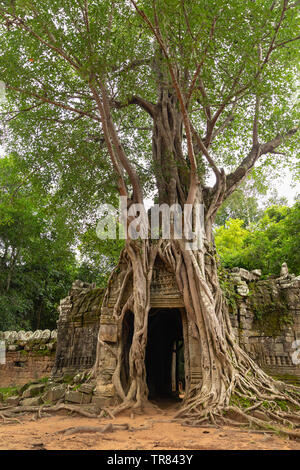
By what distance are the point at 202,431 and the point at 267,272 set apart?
717 cm

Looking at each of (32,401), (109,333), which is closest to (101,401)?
(109,333)

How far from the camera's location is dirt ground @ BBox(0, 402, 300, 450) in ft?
10.8

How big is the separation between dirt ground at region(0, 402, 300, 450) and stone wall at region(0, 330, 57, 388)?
4.78m

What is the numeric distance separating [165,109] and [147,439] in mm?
6943

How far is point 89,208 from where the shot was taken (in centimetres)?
805

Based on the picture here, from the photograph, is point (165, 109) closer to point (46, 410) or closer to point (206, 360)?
point (206, 360)

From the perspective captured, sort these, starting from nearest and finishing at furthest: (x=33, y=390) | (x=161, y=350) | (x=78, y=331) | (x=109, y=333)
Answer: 1. (x=109, y=333)
2. (x=33, y=390)
3. (x=78, y=331)
4. (x=161, y=350)

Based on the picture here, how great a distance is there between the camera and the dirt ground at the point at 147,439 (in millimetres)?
3305

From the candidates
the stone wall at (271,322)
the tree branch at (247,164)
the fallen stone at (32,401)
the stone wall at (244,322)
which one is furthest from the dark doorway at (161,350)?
the tree branch at (247,164)

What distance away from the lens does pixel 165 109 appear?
26.6 feet

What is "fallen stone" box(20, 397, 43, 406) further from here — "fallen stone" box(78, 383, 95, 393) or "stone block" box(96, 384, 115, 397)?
"stone block" box(96, 384, 115, 397)

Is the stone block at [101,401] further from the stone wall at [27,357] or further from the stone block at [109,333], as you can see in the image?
the stone wall at [27,357]
